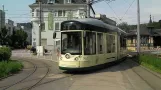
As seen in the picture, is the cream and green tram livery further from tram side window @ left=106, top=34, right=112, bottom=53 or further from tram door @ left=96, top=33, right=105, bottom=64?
tram side window @ left=106, top=34, right=112, bottom=53

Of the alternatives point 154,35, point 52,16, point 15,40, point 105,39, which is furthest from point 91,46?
point 15,40

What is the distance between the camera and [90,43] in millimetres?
19953

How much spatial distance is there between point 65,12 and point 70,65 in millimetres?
57038

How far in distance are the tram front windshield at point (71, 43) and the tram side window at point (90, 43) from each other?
1.39ft

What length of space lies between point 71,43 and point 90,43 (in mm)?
1258

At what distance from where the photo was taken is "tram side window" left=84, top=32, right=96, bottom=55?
19.5 metres

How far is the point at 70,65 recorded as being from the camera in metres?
19.2

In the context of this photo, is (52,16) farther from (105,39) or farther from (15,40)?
(105,39)

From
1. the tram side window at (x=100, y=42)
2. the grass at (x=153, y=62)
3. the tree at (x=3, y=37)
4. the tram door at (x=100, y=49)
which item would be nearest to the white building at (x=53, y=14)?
the tree at (x=3, y=37)

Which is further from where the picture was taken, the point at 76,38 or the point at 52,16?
the point at 52,16

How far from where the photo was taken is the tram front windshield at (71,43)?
63.0 ft

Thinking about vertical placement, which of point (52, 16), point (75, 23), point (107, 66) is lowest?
point (107, 66)

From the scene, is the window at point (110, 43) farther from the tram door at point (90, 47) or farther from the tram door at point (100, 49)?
the tram door at point (90, 47)

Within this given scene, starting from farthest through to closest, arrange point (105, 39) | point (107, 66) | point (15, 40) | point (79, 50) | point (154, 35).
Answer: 1. point (15, 40)
2. point (154, 35)
3. point (107, 66)
4. point (105, 39)
5. point (79, 50)
